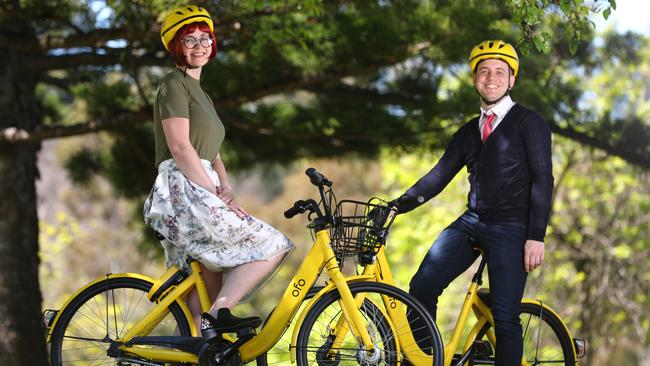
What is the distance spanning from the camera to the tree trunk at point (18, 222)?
610cm

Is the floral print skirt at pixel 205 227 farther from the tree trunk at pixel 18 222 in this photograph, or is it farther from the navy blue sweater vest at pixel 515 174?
the tree trunk at pixel 18 222

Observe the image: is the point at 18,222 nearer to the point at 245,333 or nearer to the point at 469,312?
the point at 245,333

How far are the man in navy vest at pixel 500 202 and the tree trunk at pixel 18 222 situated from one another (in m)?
3.45

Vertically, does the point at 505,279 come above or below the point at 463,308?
above

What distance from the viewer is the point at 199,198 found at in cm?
341

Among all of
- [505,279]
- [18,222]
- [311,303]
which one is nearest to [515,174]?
[505,279]

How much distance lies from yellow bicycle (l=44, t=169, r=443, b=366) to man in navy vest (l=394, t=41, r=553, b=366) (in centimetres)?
32

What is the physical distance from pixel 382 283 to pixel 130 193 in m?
4.96

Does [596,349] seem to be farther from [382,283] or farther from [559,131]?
[382,283]

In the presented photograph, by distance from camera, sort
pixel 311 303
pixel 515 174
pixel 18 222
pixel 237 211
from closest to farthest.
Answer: pixel 311 303 < pixel 237 211 < pixel 515 174 < pixel 18 222

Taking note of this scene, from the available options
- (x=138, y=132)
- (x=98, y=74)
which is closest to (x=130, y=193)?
(x=138, y=132)

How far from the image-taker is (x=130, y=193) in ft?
26.0

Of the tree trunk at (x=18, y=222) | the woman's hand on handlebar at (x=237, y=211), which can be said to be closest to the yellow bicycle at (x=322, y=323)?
the woman's hand on handlebar at (x=237, y=211)

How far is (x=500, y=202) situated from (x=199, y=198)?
48.4 inches
